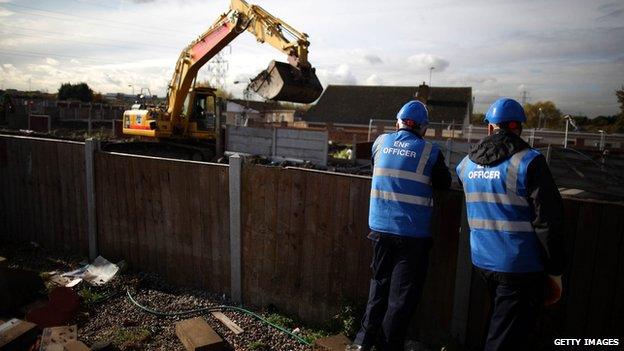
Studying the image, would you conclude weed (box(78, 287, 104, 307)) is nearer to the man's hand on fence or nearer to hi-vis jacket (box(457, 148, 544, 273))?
hi-vis jacket (box(457, 148, 544, 273))

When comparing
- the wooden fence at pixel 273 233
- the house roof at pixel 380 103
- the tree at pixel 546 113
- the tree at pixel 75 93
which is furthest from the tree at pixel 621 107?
the tree at pixel 75 93

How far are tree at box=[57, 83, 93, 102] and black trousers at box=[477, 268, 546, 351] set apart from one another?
62.2 meters

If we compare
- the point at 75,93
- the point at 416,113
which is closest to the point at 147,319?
the point at 416,113

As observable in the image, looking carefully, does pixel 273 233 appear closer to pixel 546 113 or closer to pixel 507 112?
pixel 507 112

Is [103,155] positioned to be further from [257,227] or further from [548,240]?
[548,240]

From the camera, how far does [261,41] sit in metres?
11.1

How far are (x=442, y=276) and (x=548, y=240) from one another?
1.31 metres

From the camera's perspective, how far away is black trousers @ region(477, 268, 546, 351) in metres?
2.64

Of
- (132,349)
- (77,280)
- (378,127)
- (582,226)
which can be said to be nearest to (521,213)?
(582,226)

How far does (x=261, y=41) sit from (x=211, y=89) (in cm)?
344

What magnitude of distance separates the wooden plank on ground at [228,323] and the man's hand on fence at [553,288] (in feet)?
9.18

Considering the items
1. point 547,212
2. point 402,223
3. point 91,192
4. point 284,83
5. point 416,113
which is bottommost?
point 91,192

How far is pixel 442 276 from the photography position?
12.1ft

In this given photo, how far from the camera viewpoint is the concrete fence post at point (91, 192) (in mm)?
5750
